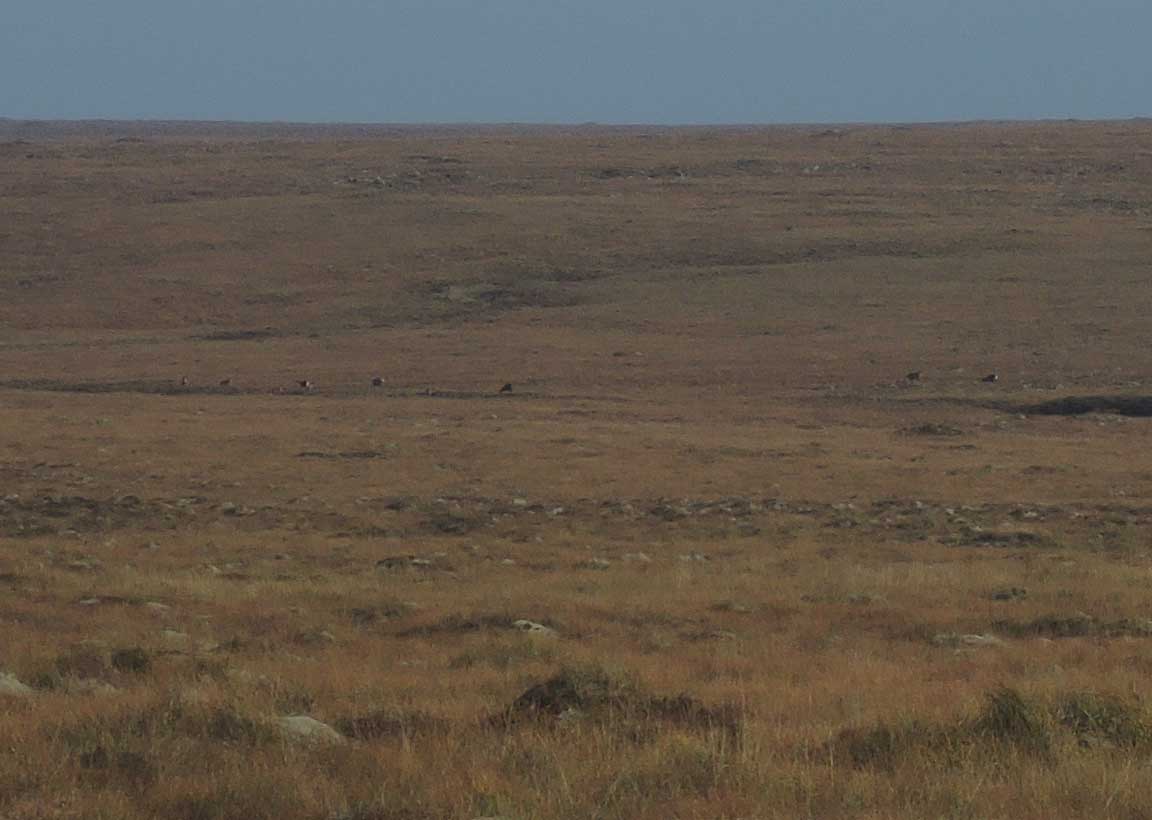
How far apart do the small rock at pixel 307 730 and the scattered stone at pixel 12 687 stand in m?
1.71

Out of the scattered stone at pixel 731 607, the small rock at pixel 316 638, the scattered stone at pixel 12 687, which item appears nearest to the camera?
the scattered stone at pixel 12 687

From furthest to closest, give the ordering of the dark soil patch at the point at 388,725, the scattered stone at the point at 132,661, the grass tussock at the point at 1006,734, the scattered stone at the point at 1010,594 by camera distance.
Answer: the scattered stone at the point at 1010,594
the scattered stone at the point at 132,661
the dark soil patch at the point at 388,725
the grass tussock at the point at 1006,734

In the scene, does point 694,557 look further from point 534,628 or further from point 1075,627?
point 1075,627

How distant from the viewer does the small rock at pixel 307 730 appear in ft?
21.6

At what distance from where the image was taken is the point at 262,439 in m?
25.8

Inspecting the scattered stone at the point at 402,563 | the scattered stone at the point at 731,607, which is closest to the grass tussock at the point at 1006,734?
the scattered stone at the point at 731,607

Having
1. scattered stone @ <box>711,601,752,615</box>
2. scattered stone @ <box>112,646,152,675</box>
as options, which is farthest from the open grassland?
scattered stone @ <box>711,601,752,615</box>

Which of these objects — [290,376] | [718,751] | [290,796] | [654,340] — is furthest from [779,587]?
[654,340]

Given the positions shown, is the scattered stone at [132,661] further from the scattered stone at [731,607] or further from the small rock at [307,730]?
the scattered stone at [731,607]

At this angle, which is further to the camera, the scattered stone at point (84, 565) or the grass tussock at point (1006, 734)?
the scattered stone at point (84, 565)

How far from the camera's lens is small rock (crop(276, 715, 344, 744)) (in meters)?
6.60

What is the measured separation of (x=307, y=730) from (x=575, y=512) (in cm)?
1240

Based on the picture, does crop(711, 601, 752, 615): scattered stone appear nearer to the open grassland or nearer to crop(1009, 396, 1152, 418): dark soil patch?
the open grassland

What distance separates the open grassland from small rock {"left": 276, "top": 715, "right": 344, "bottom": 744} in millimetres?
47
